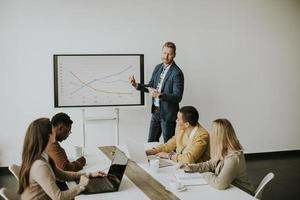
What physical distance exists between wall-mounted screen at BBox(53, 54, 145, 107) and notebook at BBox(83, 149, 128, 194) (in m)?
2.31

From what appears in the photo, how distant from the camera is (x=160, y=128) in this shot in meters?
4.77

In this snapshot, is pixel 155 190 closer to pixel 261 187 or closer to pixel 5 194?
pixel 261 187

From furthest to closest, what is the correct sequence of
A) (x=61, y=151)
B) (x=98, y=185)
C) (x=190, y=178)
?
(x=61, y=151) → (x=190, y=178) → (x=98, y=185)

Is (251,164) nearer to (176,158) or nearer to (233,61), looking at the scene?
(233,61)

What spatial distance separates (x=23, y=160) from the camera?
7.89 feet

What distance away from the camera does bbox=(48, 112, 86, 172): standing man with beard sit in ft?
9.77

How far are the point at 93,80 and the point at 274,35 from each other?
10.0ft

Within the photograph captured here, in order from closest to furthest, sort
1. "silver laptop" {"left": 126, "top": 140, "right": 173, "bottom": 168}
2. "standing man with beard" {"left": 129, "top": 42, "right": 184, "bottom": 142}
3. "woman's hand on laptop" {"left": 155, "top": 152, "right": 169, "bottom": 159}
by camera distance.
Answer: "silver laptop" {"left": 126, "top": 140, "right": 173, "bottom": 168} < "woman's hand on laptop" {"left": 155, "top": 152, "right": 169, "bottom": 159} < "standing man with beard" {"left": 129, "top": 42, "right": 184, "bottom": 142}

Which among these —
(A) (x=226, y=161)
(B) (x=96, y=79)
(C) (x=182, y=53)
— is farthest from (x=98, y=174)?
(C) (x=182, y=53)

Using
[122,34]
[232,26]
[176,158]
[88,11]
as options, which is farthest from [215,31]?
[176,158]

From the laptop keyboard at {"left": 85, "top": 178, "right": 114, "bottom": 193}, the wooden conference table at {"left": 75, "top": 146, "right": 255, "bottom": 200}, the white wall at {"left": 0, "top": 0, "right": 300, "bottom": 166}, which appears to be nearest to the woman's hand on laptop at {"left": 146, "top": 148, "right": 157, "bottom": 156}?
the wooden conference table at {"left": 75, "top": 146, "right": 255, "bottom": 200}

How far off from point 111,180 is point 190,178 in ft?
1.75

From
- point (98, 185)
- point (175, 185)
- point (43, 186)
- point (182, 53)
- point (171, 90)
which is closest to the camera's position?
point (43, 186)

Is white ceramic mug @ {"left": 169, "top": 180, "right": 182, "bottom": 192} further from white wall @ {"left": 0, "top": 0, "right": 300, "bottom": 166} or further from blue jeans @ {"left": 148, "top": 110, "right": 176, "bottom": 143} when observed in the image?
white wall @ {"left": 0, "top": 0, "right": 300, "bottom": 166}
